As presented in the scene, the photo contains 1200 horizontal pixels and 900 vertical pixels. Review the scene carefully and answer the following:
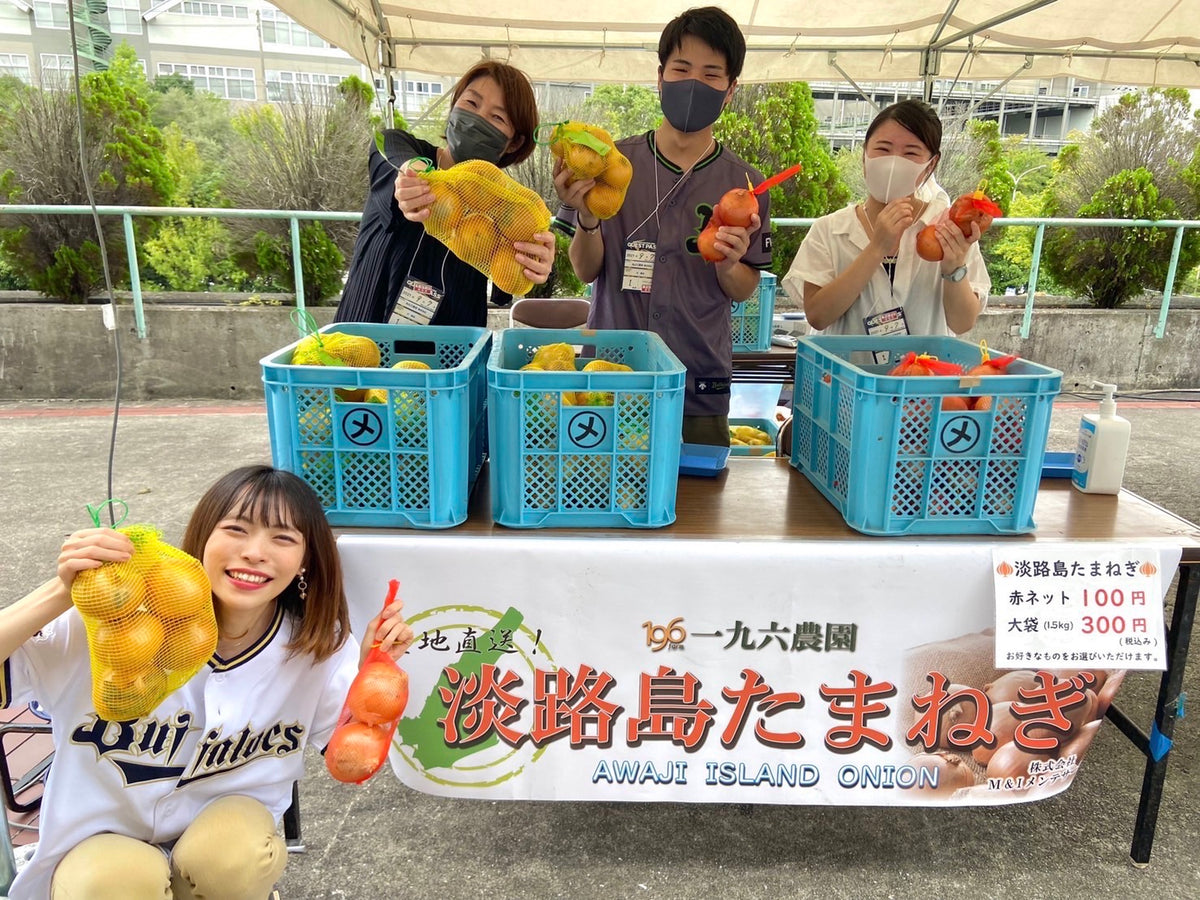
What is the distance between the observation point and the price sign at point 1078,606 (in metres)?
1.78

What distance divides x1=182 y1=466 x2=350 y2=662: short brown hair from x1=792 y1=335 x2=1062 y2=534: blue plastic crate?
3.57ft

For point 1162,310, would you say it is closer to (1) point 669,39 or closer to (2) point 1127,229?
(2) point 1127,229

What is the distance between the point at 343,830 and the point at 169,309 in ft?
19.4

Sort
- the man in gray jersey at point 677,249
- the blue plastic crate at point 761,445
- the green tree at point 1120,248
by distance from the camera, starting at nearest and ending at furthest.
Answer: the man in gray jersey at point 677,249
the blue plastic crate at point 761,445
the green tree at point 1120,248

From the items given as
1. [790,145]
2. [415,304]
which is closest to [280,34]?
[790,145]

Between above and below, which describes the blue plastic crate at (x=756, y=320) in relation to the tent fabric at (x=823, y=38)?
below

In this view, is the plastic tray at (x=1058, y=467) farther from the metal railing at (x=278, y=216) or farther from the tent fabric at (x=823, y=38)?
the metal railing at (x=278, y=216)

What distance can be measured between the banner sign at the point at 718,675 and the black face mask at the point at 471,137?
3.47 feet

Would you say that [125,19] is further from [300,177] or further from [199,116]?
[300,177]

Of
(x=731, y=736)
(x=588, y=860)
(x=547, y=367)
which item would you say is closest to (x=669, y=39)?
(x=547, y=367)

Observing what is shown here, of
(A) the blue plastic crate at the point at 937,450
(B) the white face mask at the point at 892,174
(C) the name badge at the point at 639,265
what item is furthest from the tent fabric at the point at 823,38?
(A) the blue plastic crate at the point at 937,450

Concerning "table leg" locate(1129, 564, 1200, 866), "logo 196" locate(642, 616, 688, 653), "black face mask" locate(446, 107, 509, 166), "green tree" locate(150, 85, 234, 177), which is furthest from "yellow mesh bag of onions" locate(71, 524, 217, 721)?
"green tree" locate(150, 85, 234, 177)

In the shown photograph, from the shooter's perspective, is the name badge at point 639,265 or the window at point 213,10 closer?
the name badge at point 639,265

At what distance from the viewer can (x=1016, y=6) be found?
14.5ft
